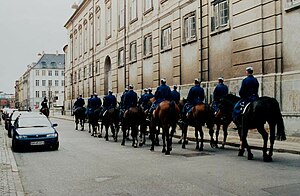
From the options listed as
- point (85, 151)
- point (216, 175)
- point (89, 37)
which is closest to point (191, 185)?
point (216, 175)

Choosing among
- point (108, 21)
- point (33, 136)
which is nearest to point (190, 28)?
point (33, 136)

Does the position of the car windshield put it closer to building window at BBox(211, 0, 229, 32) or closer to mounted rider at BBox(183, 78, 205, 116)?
mounted rider at BBox(183, 78, 205, 116)

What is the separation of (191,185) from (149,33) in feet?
85.4

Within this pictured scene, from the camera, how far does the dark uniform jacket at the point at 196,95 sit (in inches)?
630

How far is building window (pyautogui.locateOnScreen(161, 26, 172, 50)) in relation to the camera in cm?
2999

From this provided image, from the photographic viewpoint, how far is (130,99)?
18.3 m

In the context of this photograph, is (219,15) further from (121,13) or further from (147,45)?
(121,13)

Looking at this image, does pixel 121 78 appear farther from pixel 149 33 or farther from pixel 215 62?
pixel 215 62

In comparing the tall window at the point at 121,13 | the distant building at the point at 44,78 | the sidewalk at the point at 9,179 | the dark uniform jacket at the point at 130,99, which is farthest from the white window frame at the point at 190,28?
the distant building at the point at 44,78

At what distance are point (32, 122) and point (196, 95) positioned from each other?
701 centimetres

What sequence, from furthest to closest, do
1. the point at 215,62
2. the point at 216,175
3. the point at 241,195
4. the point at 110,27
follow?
the point at 110,27, the point at 215,62, the point at 216,175, the point at 241,195

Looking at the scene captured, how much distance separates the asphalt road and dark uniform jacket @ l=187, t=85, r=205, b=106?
1.91 metres

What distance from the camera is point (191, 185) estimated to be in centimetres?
898

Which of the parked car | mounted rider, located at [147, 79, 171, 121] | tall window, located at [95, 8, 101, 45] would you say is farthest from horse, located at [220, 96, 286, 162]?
tall window, located at [95, 8, 101, 45]
